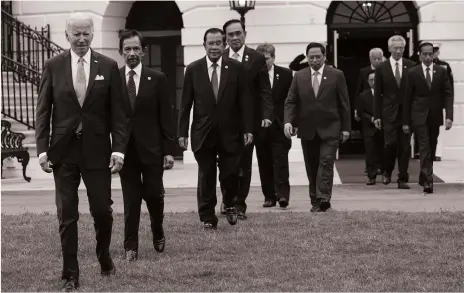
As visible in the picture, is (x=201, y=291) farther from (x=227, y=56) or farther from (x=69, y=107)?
(x=227, y=56)

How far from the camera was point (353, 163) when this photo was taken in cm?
2031

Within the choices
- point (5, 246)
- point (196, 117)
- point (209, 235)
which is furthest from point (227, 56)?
point (5, 246)

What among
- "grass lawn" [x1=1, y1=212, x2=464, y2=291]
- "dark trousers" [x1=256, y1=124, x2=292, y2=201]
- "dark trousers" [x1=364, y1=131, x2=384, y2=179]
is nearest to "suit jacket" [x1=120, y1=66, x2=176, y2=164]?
"grass lawn" [x1=1, y1=212, x2=464, y2=291]

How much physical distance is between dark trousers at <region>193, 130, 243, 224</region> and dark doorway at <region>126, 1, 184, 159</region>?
10.4 meters

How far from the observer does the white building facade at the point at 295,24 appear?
20.3m

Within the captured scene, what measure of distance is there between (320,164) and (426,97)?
287 centimetres

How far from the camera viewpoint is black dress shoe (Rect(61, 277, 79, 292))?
7.86m

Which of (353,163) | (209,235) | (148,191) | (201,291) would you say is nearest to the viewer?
(201,291)

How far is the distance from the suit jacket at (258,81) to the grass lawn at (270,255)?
1.21 metres

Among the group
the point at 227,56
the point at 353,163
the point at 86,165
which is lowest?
the point at 353,163

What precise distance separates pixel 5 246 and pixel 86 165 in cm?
246

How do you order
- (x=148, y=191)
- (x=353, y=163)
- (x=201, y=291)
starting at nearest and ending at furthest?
1. (x=201, y=291)
2. (x=148, y=191)
3. (x=353, y=163)

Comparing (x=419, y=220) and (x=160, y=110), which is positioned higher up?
(x=160, y=110)

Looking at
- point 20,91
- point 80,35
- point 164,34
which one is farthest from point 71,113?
point 164,34
